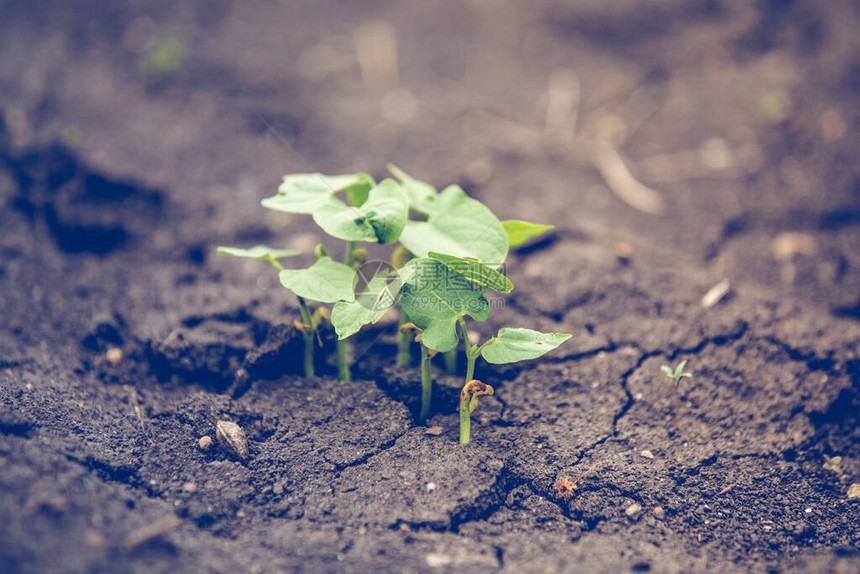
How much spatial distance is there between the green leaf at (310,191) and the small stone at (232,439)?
0.65 metres

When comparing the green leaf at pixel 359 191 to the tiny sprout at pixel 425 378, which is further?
the green leaf at pixel 359 191

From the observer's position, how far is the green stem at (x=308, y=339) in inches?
68.7

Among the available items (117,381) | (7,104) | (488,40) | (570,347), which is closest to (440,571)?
(570,347)

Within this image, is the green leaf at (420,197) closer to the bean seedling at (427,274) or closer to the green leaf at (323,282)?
the bean seedling at (427,274)

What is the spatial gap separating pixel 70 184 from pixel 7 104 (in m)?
0.66

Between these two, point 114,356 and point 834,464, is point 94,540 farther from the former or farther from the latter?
point 834,464

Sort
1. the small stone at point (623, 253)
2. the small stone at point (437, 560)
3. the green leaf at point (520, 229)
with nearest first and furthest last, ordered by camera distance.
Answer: the small stone at point (437, 560) → the green leaf at point (520, 229) → the small stone at point (623, 253)

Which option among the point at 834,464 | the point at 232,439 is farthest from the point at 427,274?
the point at 834,464

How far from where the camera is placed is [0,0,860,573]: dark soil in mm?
1470

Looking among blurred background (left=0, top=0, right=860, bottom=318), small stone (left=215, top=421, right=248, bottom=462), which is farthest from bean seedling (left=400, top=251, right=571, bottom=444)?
blurred background (left=0, top=0, right=860, bottom=318)

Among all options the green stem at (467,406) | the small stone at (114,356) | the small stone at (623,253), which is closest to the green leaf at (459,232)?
the green stem at (467,406)

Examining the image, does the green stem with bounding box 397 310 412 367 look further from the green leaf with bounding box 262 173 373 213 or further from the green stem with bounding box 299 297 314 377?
the green leaf with bounding box 262 173 373 213

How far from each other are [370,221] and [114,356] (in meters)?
1.11

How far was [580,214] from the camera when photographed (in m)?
2.68
